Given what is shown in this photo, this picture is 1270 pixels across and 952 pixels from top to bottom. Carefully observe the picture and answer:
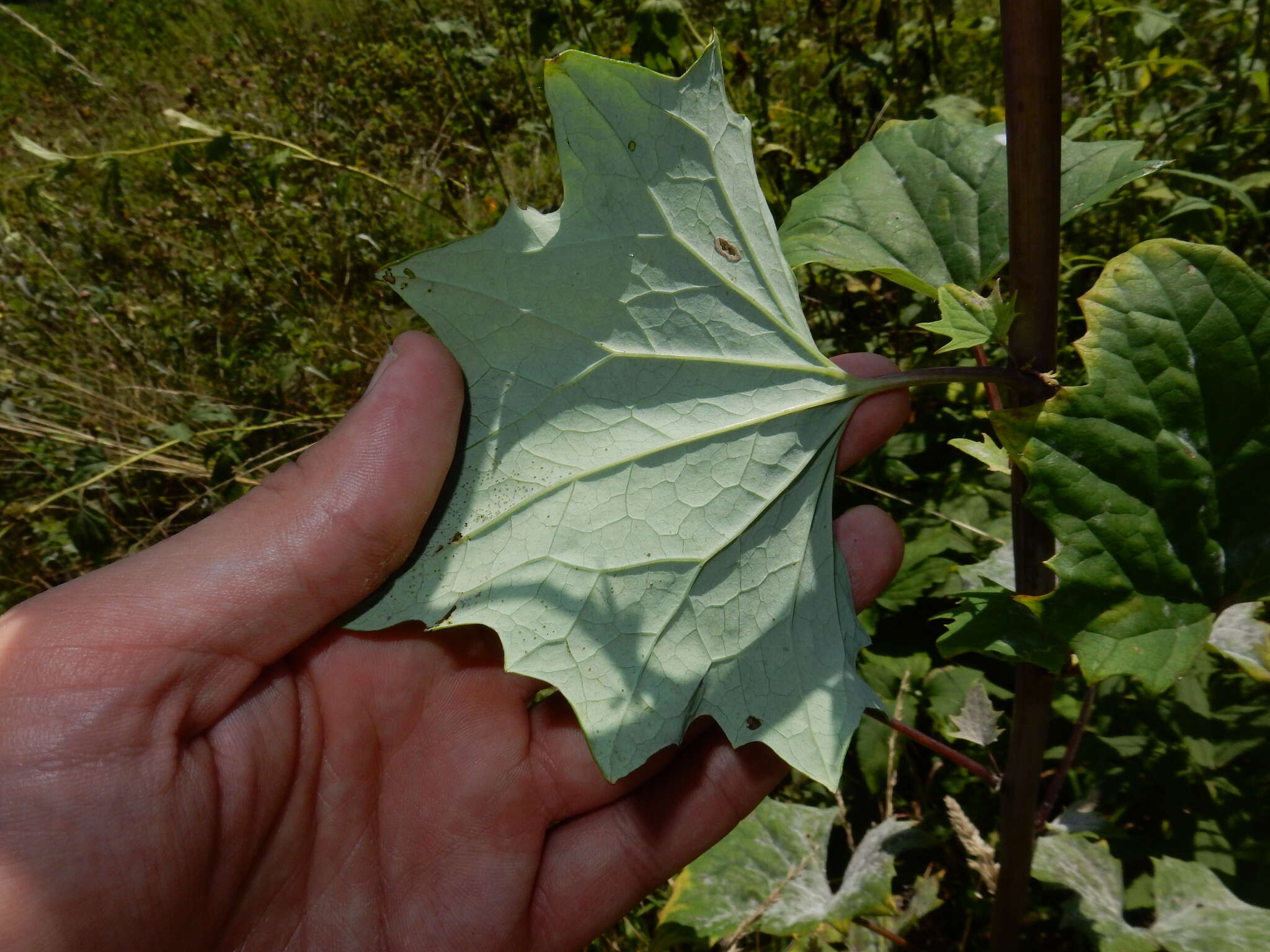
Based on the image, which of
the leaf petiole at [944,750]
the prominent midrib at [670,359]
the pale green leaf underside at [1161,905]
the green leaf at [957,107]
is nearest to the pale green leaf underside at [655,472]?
the prominent midrib at [670,359]

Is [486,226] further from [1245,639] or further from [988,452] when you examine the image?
[1245,639]

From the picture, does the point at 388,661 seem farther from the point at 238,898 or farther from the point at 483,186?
the point at 483,186

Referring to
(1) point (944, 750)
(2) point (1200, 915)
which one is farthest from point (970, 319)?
(2) point (1200, 915)

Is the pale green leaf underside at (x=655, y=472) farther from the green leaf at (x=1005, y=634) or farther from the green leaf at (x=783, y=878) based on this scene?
the green leaf at (x=783, y=878)

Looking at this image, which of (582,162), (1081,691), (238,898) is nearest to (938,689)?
(1081,691)

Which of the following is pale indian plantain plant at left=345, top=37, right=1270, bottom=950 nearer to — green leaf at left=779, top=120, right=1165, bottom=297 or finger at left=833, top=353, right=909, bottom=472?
green leaf at left=779, top=120, right=1165, bottom=297

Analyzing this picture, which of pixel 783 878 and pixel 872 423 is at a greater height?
pixel 872 423
